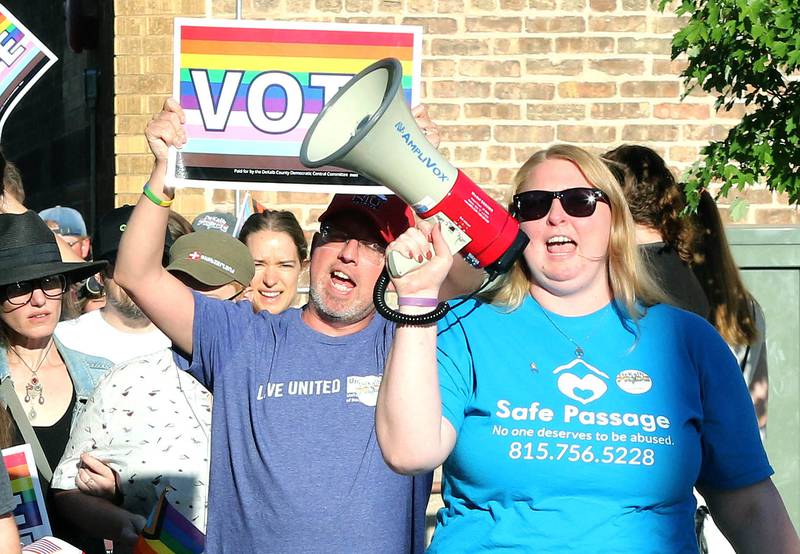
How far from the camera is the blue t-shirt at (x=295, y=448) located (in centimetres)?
349

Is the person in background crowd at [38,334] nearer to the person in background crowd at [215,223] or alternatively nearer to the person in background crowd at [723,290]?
the person in background crowd at [215,223]

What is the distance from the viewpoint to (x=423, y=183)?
2723mm

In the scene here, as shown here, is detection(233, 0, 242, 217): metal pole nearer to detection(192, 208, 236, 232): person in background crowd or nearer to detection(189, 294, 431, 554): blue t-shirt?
detection(192, 208, 236, 232): person in background crowd

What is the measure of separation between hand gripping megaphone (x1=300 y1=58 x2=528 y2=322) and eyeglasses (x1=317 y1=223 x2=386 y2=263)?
1036 millimetres

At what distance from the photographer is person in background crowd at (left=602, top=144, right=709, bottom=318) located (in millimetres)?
4270

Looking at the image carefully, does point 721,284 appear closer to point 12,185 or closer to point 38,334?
point 38,334

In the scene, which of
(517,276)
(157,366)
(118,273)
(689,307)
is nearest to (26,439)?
(157,366)

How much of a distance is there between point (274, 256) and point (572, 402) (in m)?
3.07

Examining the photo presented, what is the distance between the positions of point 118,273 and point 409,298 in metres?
1.23

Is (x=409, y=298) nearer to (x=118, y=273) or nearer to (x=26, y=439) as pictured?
(x=118, y=273)

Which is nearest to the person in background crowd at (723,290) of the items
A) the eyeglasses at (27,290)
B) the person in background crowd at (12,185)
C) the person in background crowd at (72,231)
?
the eyeglasses at (27,290)

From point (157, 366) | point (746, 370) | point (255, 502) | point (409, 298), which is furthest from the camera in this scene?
point (746, 370)

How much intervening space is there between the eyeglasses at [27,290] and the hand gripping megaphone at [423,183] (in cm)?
186

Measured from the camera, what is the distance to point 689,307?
13.9 ft
